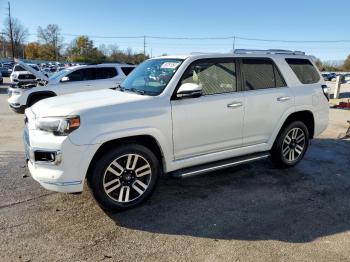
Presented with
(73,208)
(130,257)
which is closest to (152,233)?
(130,257)

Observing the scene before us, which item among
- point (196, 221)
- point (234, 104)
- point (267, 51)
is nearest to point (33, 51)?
point (267, 51)

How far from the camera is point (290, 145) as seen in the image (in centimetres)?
564

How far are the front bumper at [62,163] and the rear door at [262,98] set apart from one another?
2371 mm

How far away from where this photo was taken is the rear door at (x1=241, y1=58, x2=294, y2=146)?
4895 millimetres

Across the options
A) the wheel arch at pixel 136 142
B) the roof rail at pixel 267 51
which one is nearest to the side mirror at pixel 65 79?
the roof rail at pixel 267 51

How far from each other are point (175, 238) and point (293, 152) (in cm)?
309

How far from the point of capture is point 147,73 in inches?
190

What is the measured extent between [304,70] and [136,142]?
11.0ft

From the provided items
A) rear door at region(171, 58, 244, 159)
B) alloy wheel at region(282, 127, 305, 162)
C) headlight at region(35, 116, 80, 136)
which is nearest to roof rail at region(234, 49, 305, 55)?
rear door at region(171, 58, 244, 159)

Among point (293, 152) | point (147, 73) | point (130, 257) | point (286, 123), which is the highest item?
point (147, 73)

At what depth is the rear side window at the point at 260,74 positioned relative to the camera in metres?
4.95

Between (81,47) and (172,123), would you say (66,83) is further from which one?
(81,47)

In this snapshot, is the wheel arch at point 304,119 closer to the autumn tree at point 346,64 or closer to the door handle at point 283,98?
the door handle at point 283,98

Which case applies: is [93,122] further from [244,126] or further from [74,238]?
[244,126]
